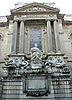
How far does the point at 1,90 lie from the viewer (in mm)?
15289

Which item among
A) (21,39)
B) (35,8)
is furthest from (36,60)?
(35,8)

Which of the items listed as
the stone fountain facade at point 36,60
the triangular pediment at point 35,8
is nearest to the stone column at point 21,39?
the stone fountain facade at point 36,60

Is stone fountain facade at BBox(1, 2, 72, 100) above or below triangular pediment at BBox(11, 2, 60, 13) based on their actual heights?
below

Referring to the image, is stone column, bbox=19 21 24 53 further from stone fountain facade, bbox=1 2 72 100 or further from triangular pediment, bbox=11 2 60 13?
triangular pediment, bbox=11 2 60 13

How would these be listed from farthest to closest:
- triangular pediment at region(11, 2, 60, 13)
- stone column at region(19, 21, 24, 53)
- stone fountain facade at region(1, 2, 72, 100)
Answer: triangular pediment at region(11, 2, 60, 13)
stone column at region(19, 21, 24, 53)
stone fountain facade at region(1, 2, 72, 100)

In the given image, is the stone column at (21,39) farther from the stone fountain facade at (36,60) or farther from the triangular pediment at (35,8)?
the triangular pediment at (35,8)

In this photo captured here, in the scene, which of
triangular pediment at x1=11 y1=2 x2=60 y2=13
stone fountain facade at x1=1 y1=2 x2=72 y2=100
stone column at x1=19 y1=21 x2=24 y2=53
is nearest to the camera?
stone fountain facade at x1=1 y1=2 x2=72 y2=100

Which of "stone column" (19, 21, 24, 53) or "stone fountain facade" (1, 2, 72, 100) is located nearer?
"stone fountain facade" (1, 2, 72, 100)

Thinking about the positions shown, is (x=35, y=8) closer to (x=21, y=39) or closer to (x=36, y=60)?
(x=21, y=39)

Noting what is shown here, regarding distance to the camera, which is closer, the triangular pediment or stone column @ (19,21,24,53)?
stone column @ (19,21,24,53)

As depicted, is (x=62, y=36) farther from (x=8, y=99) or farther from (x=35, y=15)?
(x=8, y=99)

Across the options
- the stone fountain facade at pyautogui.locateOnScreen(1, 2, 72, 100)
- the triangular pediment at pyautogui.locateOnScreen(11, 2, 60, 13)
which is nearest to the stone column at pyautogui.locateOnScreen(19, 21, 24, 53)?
the stone fountain facade at pyautogui.locateOnScreen(1, 2, 72, 100)

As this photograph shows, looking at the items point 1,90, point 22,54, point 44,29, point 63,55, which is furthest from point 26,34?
point 1,90

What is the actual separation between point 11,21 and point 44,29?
3.91 meters
